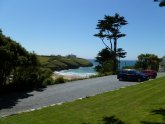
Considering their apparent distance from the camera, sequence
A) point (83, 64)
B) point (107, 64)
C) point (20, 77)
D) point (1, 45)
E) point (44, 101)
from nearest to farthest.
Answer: point (44, 101) < point (1, 45) < point (20, 77) < point (107, 64) < point (83, 64)

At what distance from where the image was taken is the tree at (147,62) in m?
69.7

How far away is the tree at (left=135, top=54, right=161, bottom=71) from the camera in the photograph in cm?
6971

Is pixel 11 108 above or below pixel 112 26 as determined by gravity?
below

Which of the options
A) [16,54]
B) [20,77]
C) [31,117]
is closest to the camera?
[31,117]

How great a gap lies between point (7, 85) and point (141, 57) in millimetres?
46577

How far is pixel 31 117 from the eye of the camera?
607 inches

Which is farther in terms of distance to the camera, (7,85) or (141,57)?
(141,57)

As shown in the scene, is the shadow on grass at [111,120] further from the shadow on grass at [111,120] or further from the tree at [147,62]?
the tree at [147,62]

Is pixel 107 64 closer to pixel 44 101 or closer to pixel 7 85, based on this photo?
pixel 7 85

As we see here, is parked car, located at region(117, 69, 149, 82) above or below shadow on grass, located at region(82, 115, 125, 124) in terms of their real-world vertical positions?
above

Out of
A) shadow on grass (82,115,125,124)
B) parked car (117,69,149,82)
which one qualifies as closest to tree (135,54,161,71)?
parked car (117,69,149,82)

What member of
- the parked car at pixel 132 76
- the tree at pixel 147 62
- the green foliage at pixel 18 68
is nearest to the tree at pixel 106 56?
the tree at pixel 147 62

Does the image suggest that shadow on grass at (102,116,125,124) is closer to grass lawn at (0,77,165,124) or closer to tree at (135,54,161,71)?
grass lawn at (0,77,165,124)

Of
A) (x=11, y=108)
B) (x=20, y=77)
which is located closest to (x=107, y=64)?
(x=20, y=77)
